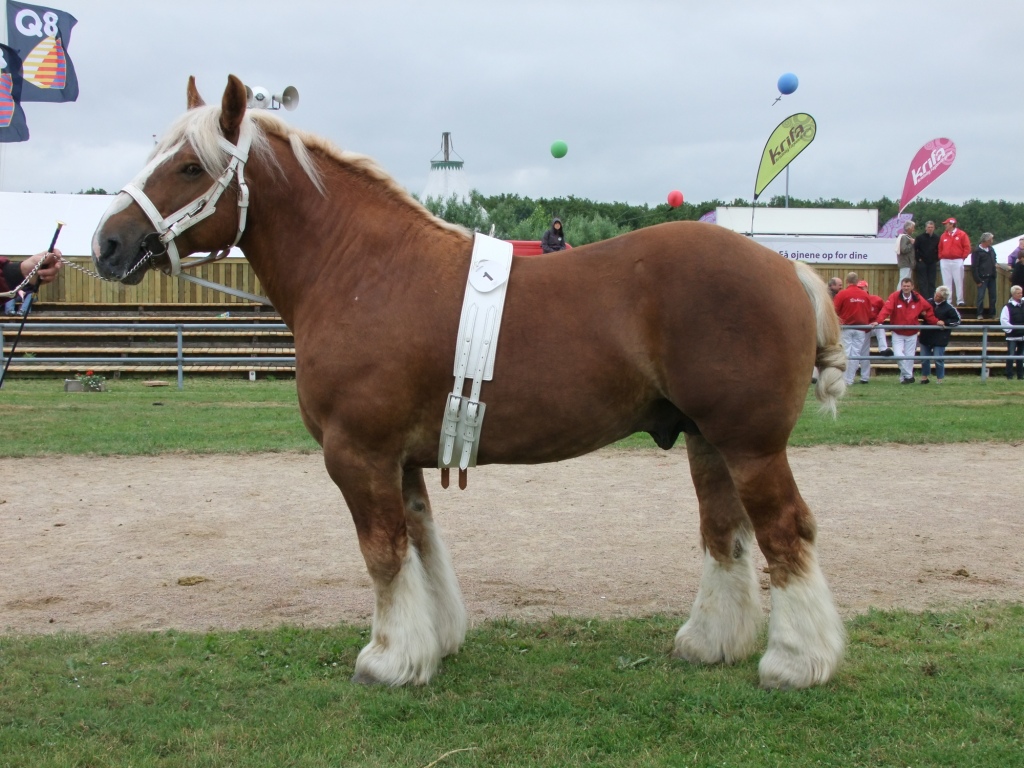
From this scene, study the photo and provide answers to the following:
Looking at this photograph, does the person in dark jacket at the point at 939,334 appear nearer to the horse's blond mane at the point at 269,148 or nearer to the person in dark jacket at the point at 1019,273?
the person in dark jacket at the point at 1019,273

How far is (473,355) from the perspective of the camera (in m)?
3.90

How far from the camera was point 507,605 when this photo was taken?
5406 millimetres

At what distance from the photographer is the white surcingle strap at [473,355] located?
12.8ft

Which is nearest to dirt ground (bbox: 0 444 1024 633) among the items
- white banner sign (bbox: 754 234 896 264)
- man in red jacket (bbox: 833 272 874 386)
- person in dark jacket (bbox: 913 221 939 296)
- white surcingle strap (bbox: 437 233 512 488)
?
white surcingle strap (bbox: 437 233 512 488)

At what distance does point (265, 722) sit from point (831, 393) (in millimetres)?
2896

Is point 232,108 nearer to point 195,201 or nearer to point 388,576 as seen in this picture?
point 195,201

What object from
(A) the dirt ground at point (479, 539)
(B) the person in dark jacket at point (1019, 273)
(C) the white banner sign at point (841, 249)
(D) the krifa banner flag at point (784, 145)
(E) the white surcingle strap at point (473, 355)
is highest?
(D) the krifa banner flag at point (784, 145)

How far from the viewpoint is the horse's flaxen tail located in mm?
4152

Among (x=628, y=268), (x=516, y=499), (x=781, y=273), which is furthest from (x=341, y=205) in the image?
(x=516, y=499)

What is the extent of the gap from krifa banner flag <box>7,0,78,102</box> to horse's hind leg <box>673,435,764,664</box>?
19.1 metres

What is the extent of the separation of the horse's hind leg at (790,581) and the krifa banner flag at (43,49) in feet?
64.0

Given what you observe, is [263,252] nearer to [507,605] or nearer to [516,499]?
[507,605]

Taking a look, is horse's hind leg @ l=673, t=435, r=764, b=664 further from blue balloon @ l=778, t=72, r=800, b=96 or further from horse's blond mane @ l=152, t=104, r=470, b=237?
blue balloon @ l=778, t=72, r=800, b=96

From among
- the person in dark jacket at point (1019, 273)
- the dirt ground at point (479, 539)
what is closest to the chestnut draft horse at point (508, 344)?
the dirt ground at point (479, 539)
